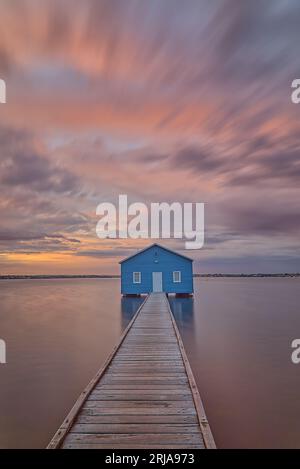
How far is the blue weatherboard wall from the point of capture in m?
31.5

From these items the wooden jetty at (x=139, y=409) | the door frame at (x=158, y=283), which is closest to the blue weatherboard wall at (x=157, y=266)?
the door frame at (x=158, y=283)

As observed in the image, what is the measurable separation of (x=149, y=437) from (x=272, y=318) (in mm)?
23604

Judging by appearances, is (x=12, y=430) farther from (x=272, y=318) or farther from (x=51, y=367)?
(x=272, y=318)

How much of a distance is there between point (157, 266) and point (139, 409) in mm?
26004

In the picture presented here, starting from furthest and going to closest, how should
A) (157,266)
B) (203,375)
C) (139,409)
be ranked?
(157,266) < (203,375) < (139,409)

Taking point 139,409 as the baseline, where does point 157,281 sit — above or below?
above

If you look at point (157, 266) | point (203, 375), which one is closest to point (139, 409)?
point (203, 375)

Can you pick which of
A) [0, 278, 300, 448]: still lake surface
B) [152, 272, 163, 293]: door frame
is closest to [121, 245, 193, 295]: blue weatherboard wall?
[152, 272, 163, 293]: door frame

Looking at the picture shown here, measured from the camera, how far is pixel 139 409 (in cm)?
554

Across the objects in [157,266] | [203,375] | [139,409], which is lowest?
[203,375]

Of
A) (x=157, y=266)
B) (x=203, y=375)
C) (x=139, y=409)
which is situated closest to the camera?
(x=139, y=409)

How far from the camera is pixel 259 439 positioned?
6977 millimetres

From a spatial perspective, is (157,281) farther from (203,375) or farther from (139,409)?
(139,409)
